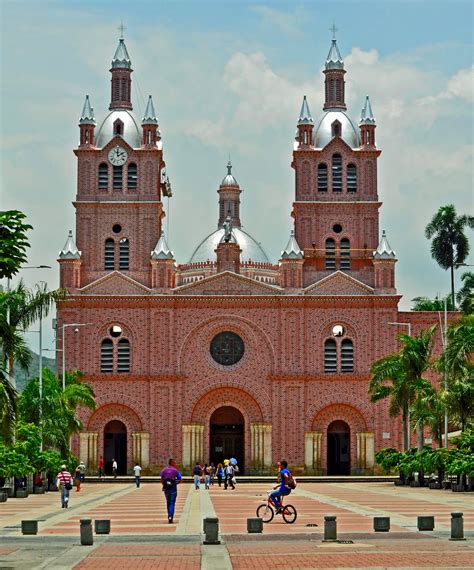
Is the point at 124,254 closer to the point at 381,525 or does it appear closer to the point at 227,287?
the point at 227,287

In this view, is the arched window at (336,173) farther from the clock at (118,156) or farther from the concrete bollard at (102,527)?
the concrete bollard at (102,527)

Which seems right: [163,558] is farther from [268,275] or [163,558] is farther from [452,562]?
[268,275]

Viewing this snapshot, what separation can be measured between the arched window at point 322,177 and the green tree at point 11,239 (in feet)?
196

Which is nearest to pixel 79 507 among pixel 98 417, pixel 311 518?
pixel 311 518

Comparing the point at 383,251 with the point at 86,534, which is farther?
the point at 383,251

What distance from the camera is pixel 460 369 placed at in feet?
173

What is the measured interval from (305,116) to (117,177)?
1333 cm

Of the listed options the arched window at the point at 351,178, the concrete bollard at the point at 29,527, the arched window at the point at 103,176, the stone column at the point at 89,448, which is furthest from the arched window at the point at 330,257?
the concrete bollard at the point at 29,527

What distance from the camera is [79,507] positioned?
42375 millimetres

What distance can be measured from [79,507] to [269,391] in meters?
36.3

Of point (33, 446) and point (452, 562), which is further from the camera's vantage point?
point (33, 446)

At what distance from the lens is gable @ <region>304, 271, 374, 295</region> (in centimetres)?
7825

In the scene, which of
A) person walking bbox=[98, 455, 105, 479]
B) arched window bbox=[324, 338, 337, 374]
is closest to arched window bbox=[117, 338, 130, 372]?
person walking bbox=[98, 455, 105, 479]

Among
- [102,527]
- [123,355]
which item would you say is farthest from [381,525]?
[123,355]
